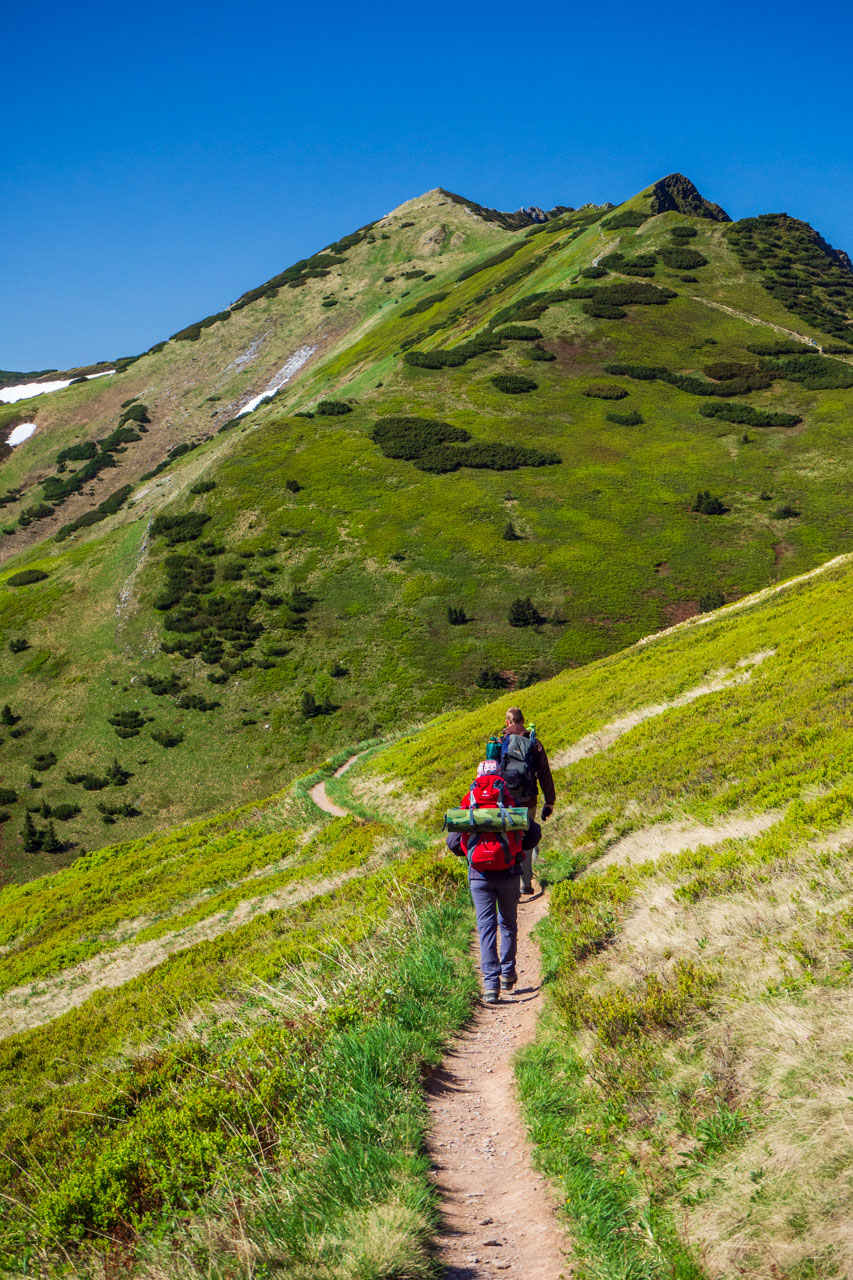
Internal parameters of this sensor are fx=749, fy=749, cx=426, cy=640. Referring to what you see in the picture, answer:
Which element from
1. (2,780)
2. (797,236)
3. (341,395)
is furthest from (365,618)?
(797,236)

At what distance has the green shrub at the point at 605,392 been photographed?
3728 inches

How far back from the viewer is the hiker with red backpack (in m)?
10.1

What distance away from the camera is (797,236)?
467 feet

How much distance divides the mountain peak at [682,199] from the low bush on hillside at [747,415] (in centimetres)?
8048

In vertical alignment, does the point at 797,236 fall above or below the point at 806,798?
above

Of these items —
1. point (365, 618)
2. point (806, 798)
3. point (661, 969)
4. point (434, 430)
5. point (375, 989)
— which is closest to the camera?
point (661, 969)

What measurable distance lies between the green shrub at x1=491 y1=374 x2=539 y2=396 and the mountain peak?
78651 mm

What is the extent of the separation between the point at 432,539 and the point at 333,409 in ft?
106

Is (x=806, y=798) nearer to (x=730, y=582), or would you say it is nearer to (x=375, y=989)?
(x=375, y=989)

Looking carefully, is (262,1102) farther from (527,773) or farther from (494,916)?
(527,773)

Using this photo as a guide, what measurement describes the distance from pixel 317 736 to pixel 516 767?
Result: 4331 centimetres

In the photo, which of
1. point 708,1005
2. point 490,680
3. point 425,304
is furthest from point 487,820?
point 425,304

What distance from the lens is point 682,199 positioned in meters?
159

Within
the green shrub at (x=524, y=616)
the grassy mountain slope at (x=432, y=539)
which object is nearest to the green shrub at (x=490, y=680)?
the grassy mountain slope at (x=432, y=539)
